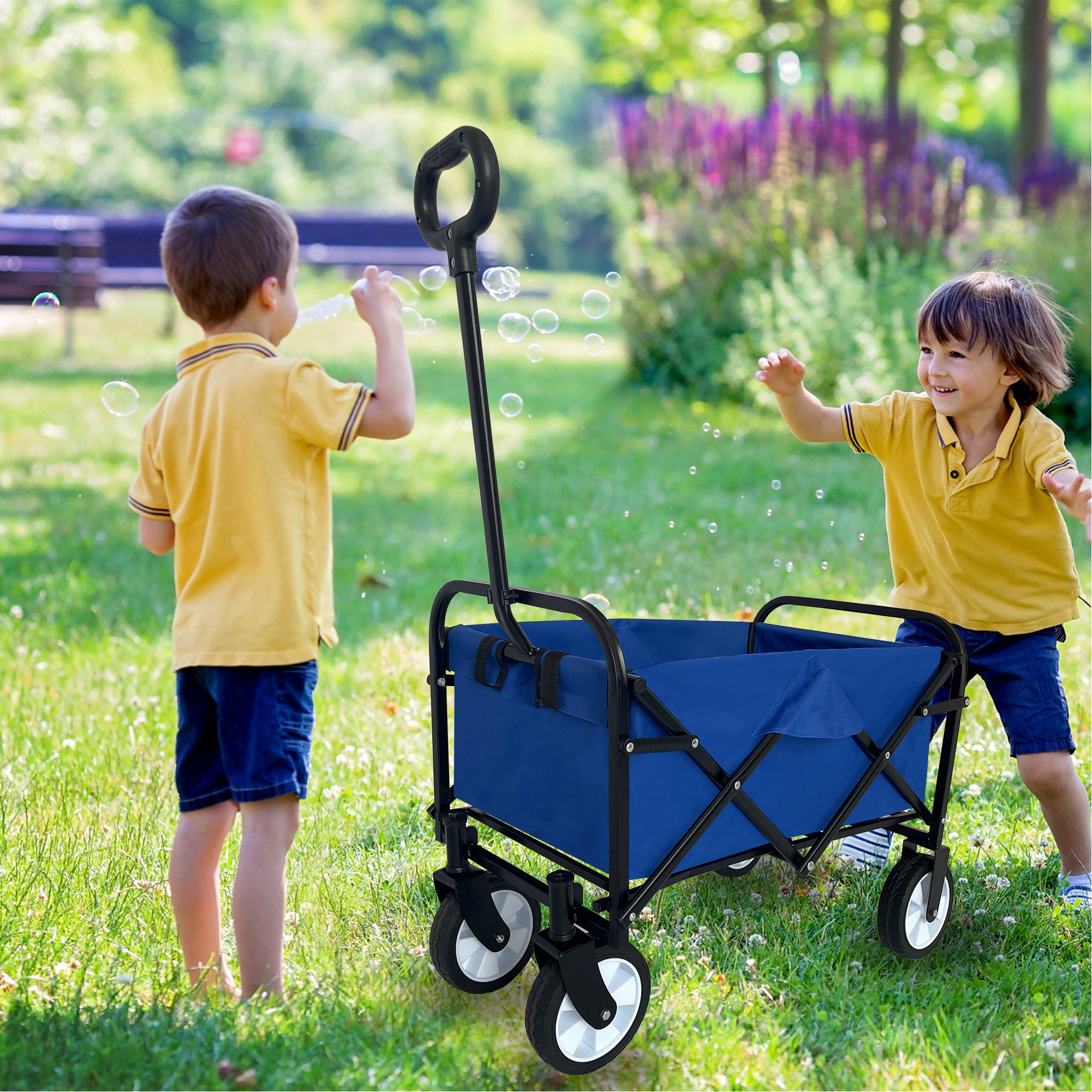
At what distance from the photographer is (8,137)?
14.5 meters

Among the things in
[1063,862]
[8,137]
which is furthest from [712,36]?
[1063,862]

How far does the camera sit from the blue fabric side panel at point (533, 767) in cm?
182

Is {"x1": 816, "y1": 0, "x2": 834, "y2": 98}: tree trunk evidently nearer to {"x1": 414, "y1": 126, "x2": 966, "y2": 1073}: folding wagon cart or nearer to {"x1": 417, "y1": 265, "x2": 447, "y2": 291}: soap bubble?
{"x1": 417, "y1": 265, "x2": 447, "y2": 291}: soap bubble

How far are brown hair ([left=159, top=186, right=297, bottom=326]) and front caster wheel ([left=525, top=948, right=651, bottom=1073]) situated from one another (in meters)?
1.20

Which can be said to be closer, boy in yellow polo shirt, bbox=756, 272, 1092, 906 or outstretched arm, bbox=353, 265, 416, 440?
outstretched arm, bbox=353, 265, 416, 440

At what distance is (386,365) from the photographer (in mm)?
1945

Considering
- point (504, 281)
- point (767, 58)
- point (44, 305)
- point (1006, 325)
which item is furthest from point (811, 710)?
point (767, 58)

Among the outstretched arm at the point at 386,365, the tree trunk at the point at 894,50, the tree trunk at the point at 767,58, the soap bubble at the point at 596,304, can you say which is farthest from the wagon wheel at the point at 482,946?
the tree trunk at the point at 767,58

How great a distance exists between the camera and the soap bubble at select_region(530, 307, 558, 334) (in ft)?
9.48

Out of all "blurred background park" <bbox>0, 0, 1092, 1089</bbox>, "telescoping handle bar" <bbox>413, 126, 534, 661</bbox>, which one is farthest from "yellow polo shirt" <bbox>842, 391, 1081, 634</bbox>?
"telescoping handle bar" <bbox>413, 126, 534, 661</bbox>

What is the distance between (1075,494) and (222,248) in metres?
1.47

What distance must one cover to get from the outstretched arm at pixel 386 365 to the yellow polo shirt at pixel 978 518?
0.97m

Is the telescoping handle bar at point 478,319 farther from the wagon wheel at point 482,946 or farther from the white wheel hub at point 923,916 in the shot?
the white wheel hub at point 923,916

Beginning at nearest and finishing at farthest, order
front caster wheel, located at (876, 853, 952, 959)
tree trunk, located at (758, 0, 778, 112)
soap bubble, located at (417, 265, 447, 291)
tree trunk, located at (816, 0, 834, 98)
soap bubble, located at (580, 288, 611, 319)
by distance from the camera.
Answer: front caster wheel, located at (876, 853, 952, 959) < soap bubble, located at (417, 265, 447, 291) < soap bubble, located at (580, 288, 611, 319) < tree trunk, located at (816, 0, 834, 98) < tree trunk, located at (758, 0, 778, 112)
